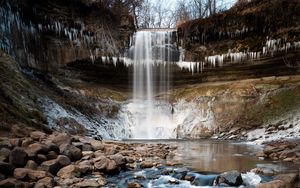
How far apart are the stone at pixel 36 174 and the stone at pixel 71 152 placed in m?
1.95

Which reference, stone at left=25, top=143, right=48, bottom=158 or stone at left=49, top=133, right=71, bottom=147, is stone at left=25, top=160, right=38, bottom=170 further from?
stone at left=49, top=133, right=71, bottom=147

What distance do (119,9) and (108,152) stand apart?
839 inches

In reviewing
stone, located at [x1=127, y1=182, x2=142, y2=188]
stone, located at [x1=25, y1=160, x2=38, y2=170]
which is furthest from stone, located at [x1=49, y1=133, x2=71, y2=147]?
stone, located at [x1=127, y1=182, x2=142, y2=188]

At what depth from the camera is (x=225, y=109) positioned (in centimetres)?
2489

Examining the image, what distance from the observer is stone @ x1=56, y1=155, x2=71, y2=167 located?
9820mm

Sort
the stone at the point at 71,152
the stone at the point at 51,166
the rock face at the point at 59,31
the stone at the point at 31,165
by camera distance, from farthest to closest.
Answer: the rock face at the point at 59,31, the stone at the point at 71,152, the stone at the point at 51,166, the stone at the point at 31,165

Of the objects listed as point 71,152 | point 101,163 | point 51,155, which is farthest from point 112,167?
point 51,155

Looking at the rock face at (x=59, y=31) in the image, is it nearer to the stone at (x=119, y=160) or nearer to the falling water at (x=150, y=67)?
the falling water at (x=150, y=67)

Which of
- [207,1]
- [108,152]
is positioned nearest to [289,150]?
[108,152]

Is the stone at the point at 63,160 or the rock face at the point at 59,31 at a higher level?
the rock face at the point at 59,31

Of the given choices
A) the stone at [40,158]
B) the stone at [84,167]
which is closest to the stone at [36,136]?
the stone at [40,158]

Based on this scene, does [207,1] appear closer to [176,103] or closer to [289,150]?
[176,103]

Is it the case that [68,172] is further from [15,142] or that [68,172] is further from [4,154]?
[15,142]

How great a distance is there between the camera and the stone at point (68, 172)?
9133mm
